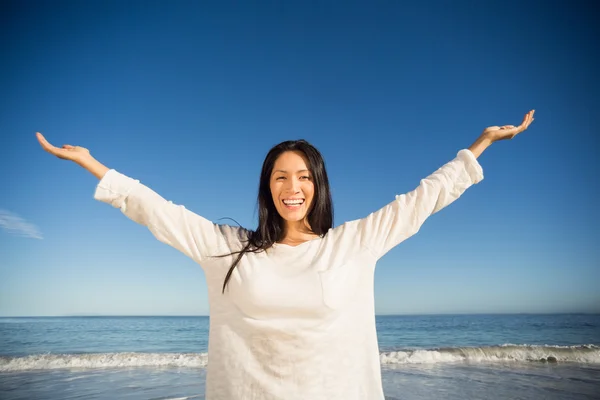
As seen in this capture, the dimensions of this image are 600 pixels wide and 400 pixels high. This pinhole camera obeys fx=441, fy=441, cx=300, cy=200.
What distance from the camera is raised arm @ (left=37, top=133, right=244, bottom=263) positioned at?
1.63m

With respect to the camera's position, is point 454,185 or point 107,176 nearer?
point 107,176

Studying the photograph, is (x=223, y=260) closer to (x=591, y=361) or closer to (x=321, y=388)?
(x=321, y=388)

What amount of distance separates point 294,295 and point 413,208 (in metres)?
0.59

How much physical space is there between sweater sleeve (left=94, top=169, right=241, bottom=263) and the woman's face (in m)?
0.30

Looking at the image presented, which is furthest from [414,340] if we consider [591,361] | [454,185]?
[454,185]

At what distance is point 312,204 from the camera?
6.24ft

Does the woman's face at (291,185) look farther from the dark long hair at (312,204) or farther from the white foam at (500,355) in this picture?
the white foam at (500,355)

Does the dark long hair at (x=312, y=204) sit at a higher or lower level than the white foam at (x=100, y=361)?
higher

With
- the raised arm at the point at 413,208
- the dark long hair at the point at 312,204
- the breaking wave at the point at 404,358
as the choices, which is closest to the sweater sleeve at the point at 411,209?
the raised arm at the point at 413,208

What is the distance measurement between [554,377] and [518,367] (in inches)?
49.0

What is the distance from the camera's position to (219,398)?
1.62 meters

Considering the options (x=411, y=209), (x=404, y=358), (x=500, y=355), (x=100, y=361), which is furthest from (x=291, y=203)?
(x=100, y=361)

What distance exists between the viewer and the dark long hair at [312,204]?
6.11ft

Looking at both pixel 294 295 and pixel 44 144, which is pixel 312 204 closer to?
pixel 294 295
